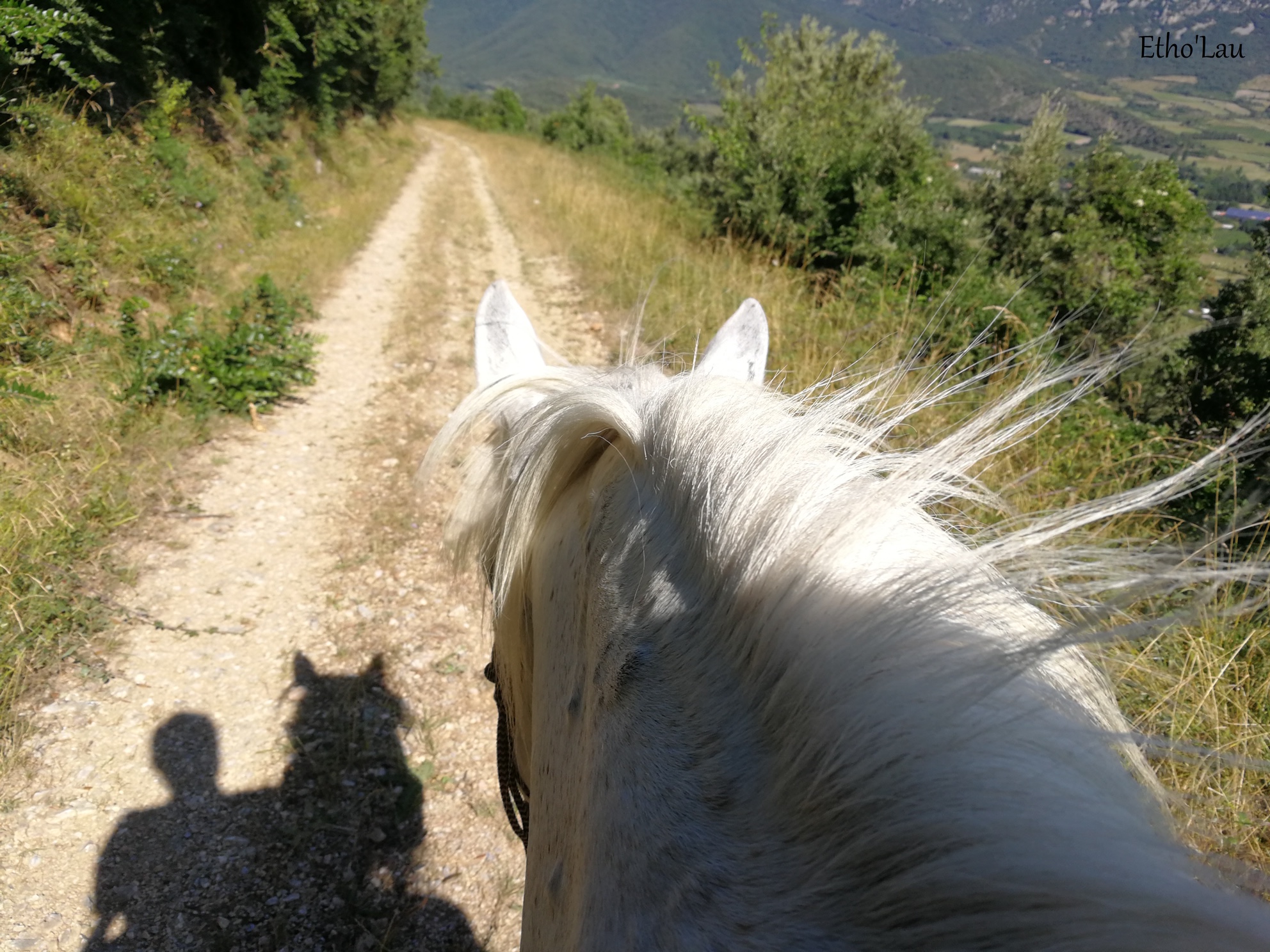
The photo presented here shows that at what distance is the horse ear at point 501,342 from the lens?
5.39ft

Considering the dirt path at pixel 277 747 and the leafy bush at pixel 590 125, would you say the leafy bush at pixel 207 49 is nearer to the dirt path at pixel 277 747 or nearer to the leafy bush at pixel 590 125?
the dirt path at pixel 277 747

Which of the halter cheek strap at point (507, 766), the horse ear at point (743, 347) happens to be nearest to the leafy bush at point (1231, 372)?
the horse ear at point (743, 347)

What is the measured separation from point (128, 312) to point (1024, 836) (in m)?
6.38

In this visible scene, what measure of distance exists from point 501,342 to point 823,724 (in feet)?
4.40

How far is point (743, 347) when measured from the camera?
159cm

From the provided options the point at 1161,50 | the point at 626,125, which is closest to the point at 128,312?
the point at 1161,50

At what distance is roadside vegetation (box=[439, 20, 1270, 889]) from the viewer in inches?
80.7

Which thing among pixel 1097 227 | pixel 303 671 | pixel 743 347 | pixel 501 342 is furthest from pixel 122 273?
pixel 1097 227

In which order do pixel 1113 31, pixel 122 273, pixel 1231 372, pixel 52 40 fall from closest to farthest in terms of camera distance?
pixel 1231 372, pixel 122 273, pixel 52 40, pixel 1113 31

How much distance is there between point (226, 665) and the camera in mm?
3100

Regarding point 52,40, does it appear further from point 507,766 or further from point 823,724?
point 823,724

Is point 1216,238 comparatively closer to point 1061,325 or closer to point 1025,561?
point 1061,325

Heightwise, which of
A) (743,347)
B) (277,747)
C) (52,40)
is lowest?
A: (277,747)

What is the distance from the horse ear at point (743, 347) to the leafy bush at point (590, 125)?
25415 millimetres
